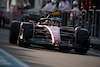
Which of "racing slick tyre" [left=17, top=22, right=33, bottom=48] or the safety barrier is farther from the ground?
the safety barrier

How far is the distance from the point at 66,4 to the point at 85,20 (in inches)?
89.6

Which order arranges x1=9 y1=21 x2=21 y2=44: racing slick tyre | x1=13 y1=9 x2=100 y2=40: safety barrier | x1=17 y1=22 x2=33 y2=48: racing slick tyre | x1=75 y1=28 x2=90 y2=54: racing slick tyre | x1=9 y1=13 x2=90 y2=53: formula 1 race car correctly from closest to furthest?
x1=9 y1=13 x2=90 y2=53: formula 1 race car
x1=75 y1=28 x2=90 y2=54: racing slick tyre
x1=17 y1=22 x2=33 y2=48: racing slick tyre
x1=9 y1=21 x2=21 y2=44: racing slick tyre
x1=13 y1=9 x2=100 y2=40: safety barrier

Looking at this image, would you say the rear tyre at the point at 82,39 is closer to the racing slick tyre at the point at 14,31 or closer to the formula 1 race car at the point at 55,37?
the formula 1 race car at the point at 55,37

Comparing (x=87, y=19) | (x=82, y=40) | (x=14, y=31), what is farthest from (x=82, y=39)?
(x=87, y=19)

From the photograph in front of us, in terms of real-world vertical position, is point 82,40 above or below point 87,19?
below

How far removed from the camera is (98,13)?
14867 millimetres

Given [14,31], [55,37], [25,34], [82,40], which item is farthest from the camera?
[14,31]

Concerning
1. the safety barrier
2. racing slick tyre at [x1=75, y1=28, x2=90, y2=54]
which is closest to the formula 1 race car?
racing slick tyre at [x1=75, y1=28, x2=90, y2=54]

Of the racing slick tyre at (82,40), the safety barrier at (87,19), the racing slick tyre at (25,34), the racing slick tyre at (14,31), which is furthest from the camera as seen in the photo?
the safety barrier at (87,19)

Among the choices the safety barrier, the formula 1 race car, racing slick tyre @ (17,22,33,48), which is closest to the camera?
the formula 1 race car

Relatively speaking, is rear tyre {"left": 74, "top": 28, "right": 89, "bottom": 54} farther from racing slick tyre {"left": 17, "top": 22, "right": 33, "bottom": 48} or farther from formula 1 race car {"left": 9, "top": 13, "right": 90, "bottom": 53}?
racing slick tyre {"left": 17, "top": 22, "right": 33, "bottom": 48}

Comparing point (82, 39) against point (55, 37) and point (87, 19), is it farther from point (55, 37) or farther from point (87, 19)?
point (87, 19)

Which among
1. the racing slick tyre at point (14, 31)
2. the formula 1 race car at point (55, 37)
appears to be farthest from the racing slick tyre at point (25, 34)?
the racing slick tyre at point (14, 31)

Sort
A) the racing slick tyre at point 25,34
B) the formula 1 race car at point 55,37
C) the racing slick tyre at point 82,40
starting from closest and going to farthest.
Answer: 1. the formula 1 race car at point 55,37
2. the racing slick tyre at point 82,40
3. the racing slick tyre at point 25,34
